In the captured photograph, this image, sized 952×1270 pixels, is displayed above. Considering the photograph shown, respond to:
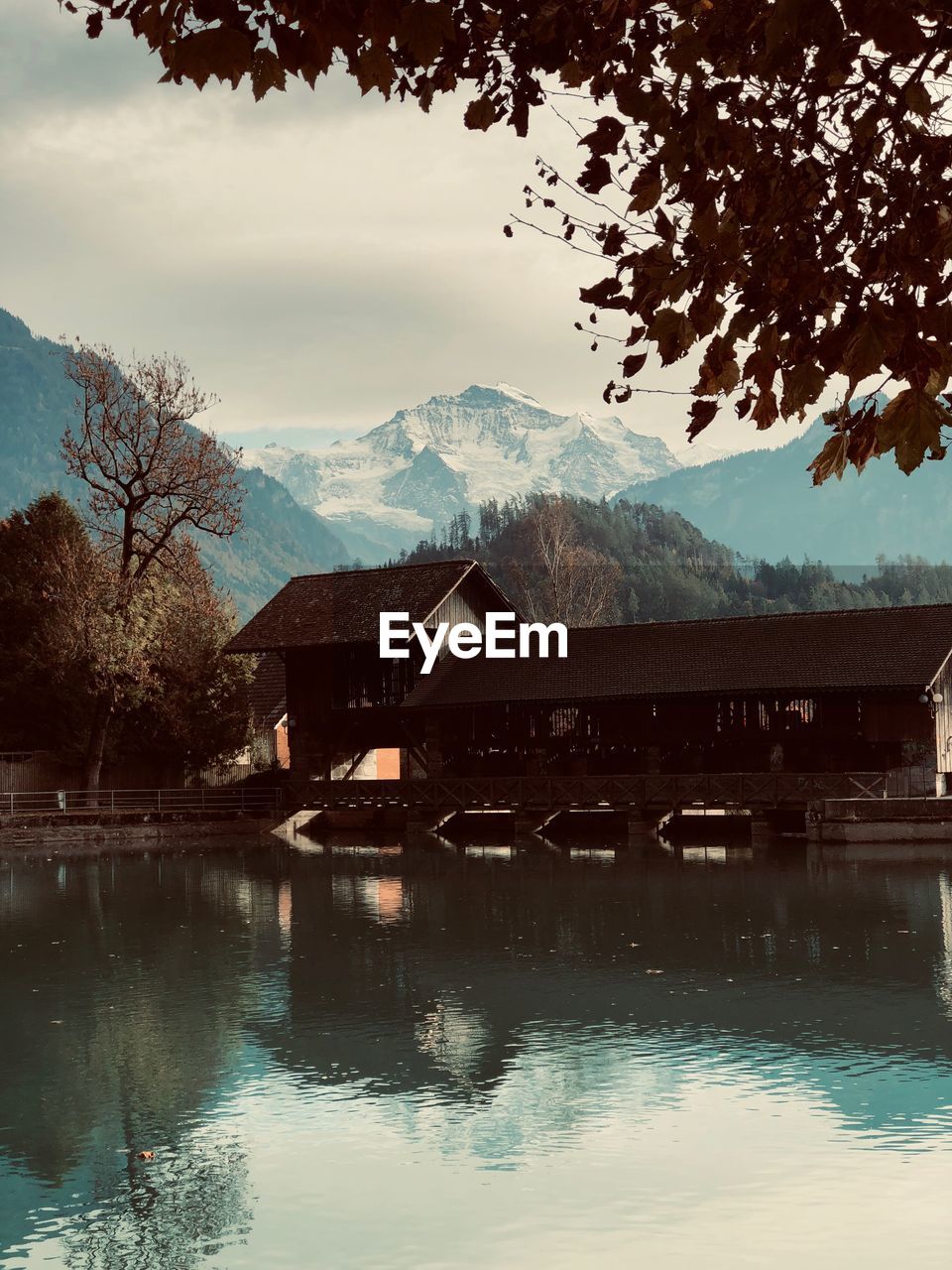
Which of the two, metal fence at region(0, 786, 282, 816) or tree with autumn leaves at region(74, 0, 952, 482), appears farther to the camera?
metal fence at region(0, 786, 282, 816)

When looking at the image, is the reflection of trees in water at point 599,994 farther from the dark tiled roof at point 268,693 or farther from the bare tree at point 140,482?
the dark tiled roof at point 268,693

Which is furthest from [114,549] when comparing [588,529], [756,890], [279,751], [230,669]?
[588,529]

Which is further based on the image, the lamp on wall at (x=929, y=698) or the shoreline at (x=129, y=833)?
the lamp on wall at (x=929, y=698)

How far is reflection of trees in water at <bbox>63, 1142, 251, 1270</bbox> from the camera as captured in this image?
858cm

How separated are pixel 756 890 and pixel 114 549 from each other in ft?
86.6

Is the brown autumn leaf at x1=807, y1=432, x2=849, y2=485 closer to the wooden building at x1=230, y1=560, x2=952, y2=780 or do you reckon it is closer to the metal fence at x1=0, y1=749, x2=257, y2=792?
the wooden building at x1=230, y1=560, x2=952, y2=780

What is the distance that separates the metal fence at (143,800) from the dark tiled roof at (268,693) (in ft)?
23.3

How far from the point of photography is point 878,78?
548cm

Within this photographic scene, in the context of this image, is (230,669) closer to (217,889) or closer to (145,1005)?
(217,889)

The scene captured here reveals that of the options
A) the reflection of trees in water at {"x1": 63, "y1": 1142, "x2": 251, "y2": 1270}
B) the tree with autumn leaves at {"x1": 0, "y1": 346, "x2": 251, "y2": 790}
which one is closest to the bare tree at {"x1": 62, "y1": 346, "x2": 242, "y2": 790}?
the tree with autumn leaves at {"x1": 0, "y1": 346, "x2": 251, "y2": 790}

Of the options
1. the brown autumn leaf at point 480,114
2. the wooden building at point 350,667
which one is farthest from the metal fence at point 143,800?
the brown autumn leaf at point 480,114

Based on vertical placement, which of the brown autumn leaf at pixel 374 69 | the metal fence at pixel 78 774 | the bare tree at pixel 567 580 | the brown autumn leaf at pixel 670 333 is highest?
the bare tree at pixel 567 580

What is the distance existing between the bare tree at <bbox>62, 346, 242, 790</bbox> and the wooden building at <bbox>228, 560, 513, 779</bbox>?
422cm

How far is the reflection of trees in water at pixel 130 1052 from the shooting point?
30.7ft
